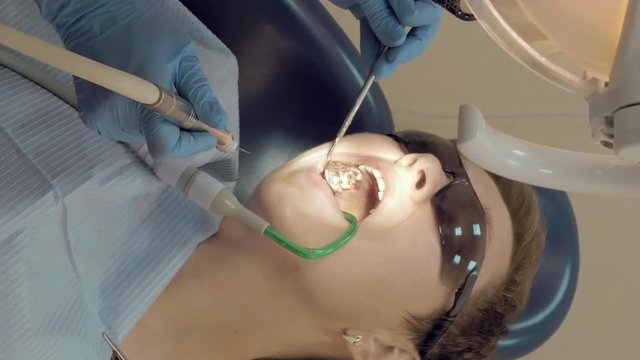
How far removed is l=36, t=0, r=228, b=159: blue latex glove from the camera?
887 millimetres

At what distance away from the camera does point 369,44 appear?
3.93ft

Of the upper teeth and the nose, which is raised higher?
the nose

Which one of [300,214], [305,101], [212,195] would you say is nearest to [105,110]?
[212,195]

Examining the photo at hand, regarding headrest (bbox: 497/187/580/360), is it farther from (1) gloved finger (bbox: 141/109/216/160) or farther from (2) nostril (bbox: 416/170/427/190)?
Result: (1) gloved finger (bbox: 141/109/216/160)

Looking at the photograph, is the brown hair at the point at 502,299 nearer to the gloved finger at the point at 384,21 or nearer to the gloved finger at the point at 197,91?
the gloved finger at the point at 384,21

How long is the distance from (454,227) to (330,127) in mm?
547

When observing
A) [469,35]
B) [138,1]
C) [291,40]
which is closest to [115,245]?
[138,1]

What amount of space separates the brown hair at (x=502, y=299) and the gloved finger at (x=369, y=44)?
0.29m

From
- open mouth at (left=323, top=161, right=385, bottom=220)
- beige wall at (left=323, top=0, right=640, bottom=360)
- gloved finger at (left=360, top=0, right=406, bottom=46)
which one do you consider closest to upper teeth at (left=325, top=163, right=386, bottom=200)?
open mouth at (left=323, top=161, right=385, bottom=220)

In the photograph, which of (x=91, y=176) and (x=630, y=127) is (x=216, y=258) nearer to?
(x=91, y=176)

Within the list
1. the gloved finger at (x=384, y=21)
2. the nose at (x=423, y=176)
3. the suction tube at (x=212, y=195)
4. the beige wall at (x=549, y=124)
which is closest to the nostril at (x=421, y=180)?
the nose at (x=423, y=176)

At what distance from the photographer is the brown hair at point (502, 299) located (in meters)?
1.15

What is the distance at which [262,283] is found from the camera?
110cm

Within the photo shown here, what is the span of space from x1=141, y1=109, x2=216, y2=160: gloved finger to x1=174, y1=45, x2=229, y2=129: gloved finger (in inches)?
1.1
